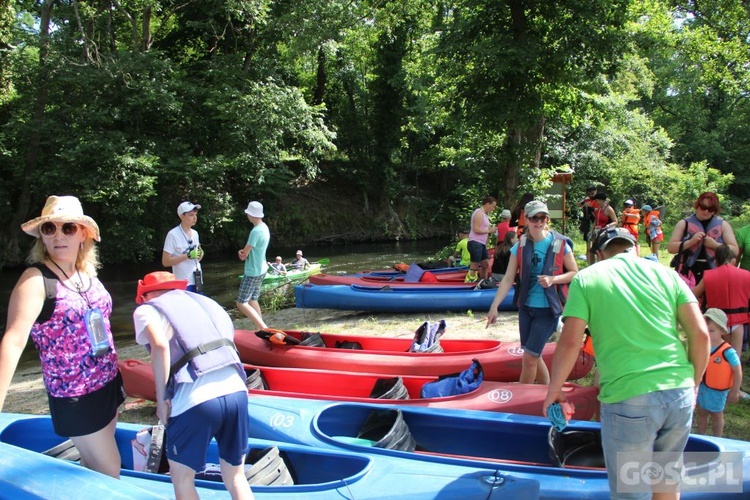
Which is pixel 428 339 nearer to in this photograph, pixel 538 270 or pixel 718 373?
pixel 538 270

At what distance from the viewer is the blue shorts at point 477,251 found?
9055 millimetres

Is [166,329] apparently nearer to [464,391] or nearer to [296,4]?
[464,391]

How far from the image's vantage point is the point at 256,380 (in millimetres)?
4844

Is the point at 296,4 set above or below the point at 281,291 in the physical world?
above

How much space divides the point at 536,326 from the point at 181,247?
143 inches

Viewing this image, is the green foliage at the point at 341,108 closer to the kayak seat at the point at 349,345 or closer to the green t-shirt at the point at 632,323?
the kayak seat at the point at 349,345

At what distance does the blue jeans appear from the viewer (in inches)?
90.7

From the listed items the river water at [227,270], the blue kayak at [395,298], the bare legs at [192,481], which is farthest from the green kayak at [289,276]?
the bare legs at [192,481]

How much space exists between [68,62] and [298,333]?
51.1ft

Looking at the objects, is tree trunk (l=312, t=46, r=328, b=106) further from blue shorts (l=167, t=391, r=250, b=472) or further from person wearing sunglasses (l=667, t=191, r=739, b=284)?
blue shorts (l=167, t=391, r=250, b=472)

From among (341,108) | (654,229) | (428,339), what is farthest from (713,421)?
(341,108)

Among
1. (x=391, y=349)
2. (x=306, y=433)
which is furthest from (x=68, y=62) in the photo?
(x=306, y=433)

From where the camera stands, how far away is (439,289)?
8867mm

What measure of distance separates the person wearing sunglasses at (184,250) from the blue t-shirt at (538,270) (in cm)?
333
